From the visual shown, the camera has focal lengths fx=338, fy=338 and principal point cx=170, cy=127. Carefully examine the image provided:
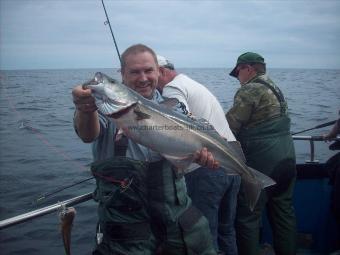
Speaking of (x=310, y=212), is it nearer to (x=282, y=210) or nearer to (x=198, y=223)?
(x=282, y=210)

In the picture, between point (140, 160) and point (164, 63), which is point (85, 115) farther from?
point (164, 63)

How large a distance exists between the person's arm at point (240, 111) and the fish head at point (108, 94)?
95.6 inches

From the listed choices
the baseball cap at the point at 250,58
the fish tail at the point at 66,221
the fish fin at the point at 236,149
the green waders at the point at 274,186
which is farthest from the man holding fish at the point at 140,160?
the baseball cap at the point at 250,58

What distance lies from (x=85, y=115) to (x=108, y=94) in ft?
0.93

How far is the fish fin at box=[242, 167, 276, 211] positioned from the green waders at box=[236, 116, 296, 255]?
105cm

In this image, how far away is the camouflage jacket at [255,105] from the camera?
5062 mm

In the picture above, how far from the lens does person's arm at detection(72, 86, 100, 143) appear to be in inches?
116

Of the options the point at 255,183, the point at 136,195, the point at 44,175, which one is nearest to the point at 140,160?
the point at 136,195

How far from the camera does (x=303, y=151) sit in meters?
13.3

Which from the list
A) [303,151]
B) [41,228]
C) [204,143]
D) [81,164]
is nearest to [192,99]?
[204,143]

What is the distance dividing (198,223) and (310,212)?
11.1 feet

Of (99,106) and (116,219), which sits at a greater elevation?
(99,106)

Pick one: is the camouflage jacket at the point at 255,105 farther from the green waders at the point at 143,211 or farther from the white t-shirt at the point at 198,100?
the green waders at the point at 143,211

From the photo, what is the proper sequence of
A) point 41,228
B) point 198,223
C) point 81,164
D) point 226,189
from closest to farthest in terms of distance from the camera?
point 198,223
point 226,189
point 41,228
point 81,164
